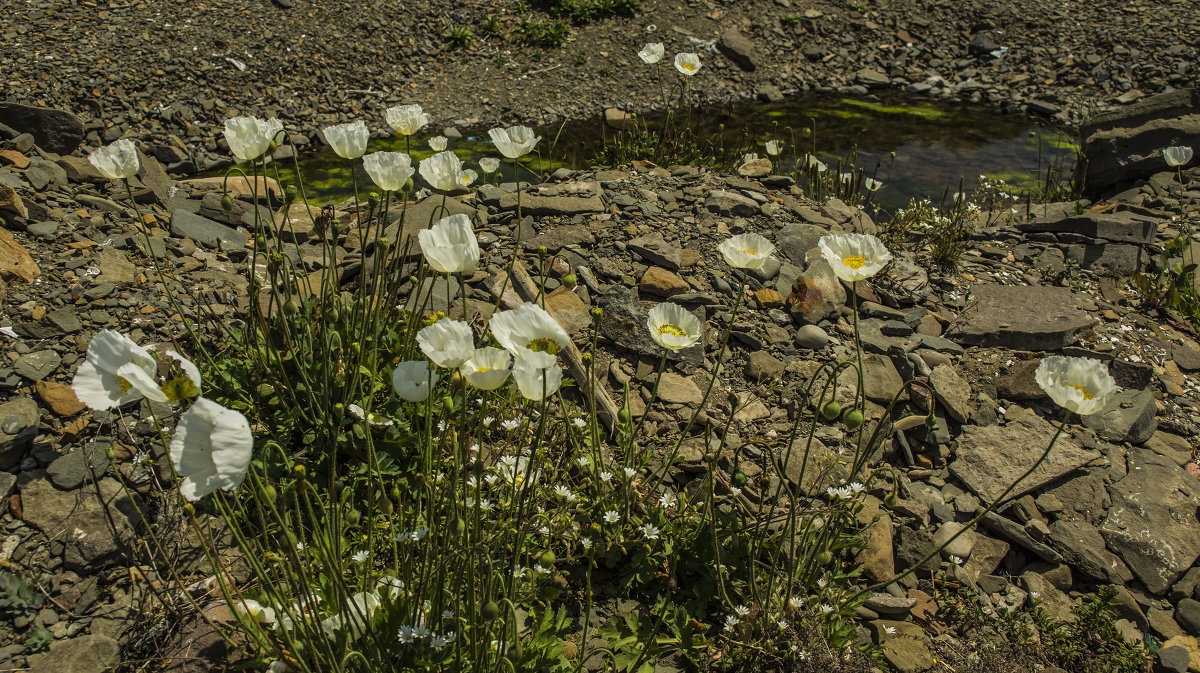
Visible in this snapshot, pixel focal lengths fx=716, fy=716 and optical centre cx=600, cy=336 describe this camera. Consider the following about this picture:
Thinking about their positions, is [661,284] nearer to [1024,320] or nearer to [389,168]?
[389,168]

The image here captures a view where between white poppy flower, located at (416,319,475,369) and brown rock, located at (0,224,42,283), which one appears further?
brown rock, located at (0,224,42,283)

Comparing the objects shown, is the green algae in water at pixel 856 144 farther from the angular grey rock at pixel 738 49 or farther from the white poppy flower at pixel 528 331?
the white poppy flower at pixel 528 331

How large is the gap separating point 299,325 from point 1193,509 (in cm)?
338

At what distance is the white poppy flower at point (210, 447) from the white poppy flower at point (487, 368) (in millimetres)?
459

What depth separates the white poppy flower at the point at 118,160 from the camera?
2170 mm

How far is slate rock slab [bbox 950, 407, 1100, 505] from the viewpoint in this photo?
2723 mm

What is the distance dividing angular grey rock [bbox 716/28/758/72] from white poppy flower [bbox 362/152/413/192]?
295 inches

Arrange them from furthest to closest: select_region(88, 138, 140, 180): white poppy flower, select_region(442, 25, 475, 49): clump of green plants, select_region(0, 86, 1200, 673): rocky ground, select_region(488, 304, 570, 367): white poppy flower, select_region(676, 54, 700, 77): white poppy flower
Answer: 1. select_region(442, 25, 475, 49): clump of green plants
2. select_region(676, 54, 700, 77): white poppy flower
3. select_region(0, 86, 1200, 673): rocky ground
4. select_region(88, 138, 140, 180): white poppy flower
5. select_region(488, 304, 570, 367): white poppy flower

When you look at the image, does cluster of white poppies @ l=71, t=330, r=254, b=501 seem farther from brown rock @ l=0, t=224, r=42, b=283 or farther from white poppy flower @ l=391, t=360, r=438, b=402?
brown rock @ l=0, t=224, r=42, b=283

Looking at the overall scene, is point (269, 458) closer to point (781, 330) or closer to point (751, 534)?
point (751, 534)

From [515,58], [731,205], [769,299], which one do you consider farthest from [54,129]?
[515,58]

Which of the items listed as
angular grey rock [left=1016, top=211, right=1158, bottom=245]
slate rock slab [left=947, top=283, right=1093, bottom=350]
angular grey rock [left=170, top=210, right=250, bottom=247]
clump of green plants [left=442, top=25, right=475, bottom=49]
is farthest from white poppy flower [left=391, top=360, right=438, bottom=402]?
clump of green plants [left=442, top=25, right=475, bottom=49]

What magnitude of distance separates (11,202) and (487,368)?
2849 millimetres

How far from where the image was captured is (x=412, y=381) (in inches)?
66.2
